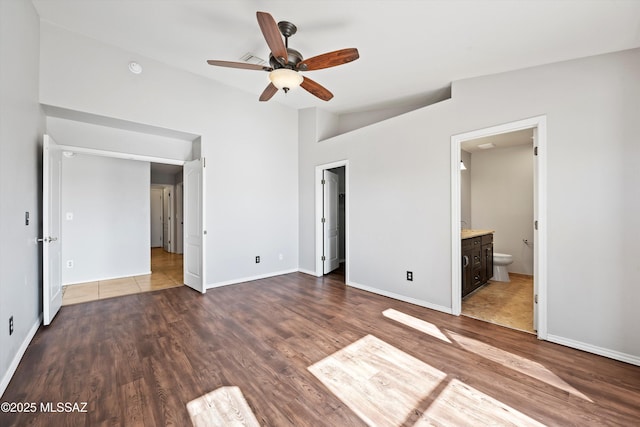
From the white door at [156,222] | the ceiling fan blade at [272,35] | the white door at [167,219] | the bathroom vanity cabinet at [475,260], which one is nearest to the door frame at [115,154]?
the ceiling fan blade at [272,35]

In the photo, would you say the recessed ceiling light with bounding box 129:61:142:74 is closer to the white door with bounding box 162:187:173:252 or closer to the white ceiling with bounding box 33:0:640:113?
the white ceiling with bounding box 33:0:640:113

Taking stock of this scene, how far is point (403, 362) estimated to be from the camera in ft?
7.14

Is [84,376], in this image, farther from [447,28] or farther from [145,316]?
[447,28]

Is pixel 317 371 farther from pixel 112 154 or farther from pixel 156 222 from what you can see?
pixel 156 222

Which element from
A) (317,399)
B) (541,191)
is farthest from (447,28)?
(317,399)

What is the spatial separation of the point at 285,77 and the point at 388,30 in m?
1.12

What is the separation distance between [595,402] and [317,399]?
180 cm

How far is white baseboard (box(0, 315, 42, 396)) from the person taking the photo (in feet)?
5.98

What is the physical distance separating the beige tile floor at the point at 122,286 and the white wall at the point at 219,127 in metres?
1.10

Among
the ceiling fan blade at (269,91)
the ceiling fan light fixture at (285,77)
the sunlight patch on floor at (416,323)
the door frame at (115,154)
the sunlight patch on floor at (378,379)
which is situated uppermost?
the ceiling fan blade at (269,91)

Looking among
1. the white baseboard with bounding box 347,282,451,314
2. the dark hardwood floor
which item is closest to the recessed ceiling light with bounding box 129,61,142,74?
the dark hardwood floor

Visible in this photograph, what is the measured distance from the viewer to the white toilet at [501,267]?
4.62 metres

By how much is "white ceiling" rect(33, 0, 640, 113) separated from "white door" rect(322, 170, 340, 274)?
78.5 inches

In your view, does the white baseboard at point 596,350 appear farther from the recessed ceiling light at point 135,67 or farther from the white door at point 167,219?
the white door at point 167,219
